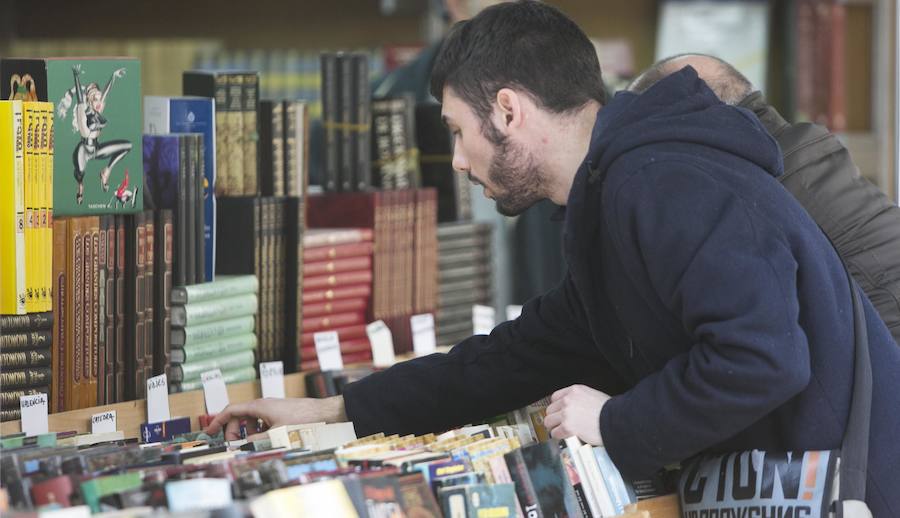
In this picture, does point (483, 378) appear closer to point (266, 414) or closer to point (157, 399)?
point (266, 414)

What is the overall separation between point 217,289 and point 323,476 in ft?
3.74

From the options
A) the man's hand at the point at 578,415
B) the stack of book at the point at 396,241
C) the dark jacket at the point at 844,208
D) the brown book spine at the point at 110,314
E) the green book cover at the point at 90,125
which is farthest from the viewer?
the stack of book at the point at 396,241

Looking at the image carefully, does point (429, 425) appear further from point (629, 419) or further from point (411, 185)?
point (411, 185)

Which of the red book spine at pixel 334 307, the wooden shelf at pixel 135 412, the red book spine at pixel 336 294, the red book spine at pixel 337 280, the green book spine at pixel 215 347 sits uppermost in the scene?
the red book spine at pixel 337 280

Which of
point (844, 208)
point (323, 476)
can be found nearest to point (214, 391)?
point (323, 476)

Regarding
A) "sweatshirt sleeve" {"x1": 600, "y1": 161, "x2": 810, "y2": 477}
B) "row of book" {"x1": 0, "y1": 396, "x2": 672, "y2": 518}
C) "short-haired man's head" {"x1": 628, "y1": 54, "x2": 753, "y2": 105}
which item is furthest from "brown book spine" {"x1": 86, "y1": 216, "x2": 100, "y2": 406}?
"short-haired man's head" {"x1": 628, "y1": 54, "x2": 753, "y2": 105}

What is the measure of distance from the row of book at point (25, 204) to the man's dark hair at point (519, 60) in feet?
2.25

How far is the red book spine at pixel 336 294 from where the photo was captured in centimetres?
325

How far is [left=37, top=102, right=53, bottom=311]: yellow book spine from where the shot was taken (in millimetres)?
2264

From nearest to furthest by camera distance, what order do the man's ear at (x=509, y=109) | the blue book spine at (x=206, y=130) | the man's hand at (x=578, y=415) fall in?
1. the man's hand at (x=578, y=415)
2. the man's ear at (x=509, y=109)
3. the blue book spine at (x=206, y=130)

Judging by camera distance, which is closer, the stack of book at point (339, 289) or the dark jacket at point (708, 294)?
the dark jacket at point (708, 294)

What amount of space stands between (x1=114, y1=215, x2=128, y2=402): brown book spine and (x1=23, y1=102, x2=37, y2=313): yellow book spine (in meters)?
0.27

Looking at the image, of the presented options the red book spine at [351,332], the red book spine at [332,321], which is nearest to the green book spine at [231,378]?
the red book spine at [332,321]

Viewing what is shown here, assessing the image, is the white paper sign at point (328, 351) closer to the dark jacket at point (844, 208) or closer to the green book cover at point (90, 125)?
the green book cover at point (90, 125)
